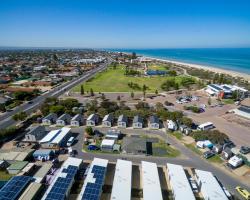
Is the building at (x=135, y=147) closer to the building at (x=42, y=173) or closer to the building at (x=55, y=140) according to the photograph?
the building at (x=55, y=140)

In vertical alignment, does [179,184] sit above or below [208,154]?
above

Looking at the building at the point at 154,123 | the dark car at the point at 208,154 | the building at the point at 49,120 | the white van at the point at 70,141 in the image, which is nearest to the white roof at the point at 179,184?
the dark car at the point at 208,154

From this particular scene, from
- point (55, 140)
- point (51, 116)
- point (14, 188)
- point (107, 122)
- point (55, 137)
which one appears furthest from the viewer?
point (51, 116)

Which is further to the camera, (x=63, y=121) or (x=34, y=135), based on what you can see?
(x=63, y=121)

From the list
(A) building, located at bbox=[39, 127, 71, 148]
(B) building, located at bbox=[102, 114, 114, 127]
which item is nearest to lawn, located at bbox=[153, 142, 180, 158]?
(B) building, located at bbox=[102, 114, 114, 127]

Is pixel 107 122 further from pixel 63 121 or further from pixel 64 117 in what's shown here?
pixel 64 117

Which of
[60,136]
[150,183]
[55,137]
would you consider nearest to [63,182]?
[150,183]

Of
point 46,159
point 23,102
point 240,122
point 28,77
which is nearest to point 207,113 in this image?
point 240,122
